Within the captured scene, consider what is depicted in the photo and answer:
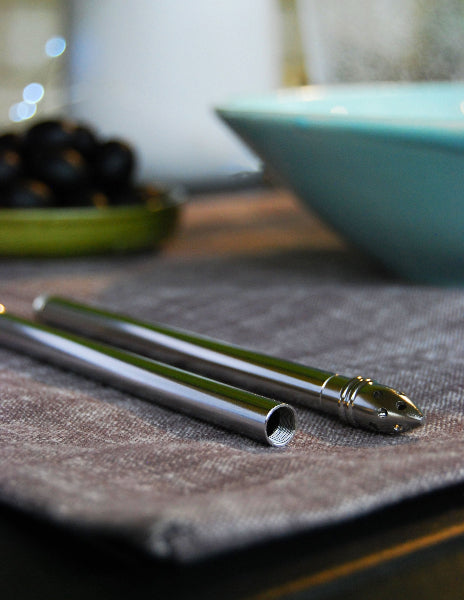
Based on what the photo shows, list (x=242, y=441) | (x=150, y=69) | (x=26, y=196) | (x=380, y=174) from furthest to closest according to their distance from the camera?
(x=150, y=69)
(x=26, y=196)
(x=380, y=174)
(x=242, y=441)

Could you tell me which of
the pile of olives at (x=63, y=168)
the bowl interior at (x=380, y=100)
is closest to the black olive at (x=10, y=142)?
the pile of olives at (x=63, y=168)

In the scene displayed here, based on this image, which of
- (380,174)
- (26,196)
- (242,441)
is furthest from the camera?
(26,196)

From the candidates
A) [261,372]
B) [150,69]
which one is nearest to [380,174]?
[261,372]

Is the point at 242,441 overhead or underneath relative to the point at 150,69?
underneath

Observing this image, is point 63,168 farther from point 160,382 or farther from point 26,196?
point 160,382

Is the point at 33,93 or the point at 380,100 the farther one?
the point at 33,93

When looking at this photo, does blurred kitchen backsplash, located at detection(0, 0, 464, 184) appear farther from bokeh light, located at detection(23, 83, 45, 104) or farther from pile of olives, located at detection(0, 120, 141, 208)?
pile of olives, located at detection(0, 120, 141, 208)

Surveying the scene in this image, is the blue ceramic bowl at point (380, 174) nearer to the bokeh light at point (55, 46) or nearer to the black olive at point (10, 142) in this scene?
the black olive at point (10, 142)
